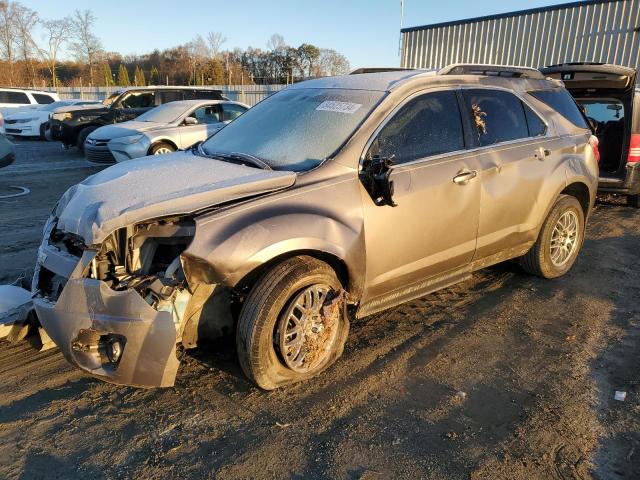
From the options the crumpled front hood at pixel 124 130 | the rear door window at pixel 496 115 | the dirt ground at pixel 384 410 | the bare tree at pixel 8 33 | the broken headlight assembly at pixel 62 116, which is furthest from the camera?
the bare tree at pixel 8 33

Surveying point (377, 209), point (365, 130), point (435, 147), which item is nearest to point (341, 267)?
point (377, 209)

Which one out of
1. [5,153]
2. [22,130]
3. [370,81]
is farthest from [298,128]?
[22,130]

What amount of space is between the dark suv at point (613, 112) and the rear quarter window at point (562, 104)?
6.07ft

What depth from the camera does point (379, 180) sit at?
126 inches

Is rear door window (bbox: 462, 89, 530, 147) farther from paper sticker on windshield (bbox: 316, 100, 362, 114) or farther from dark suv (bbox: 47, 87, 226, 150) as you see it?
dark suv (bbox: 47, 87, 226, 150)

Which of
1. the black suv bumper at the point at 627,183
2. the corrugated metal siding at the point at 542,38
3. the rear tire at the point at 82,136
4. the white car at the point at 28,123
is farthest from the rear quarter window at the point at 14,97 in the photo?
the black suv bumper at the point at 627,183

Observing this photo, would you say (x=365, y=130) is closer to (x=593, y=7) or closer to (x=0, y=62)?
(x=593, y=7)

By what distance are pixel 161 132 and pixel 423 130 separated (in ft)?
25.2

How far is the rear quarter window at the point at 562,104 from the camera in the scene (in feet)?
15.6

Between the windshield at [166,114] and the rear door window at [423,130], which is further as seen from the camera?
the windshield at [166,114]

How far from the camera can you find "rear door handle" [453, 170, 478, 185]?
371cm

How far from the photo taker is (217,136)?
14.1 ft

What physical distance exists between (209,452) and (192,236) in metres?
1.12

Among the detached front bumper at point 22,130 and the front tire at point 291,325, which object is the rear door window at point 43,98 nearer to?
the detached front bumper at point 22,130
